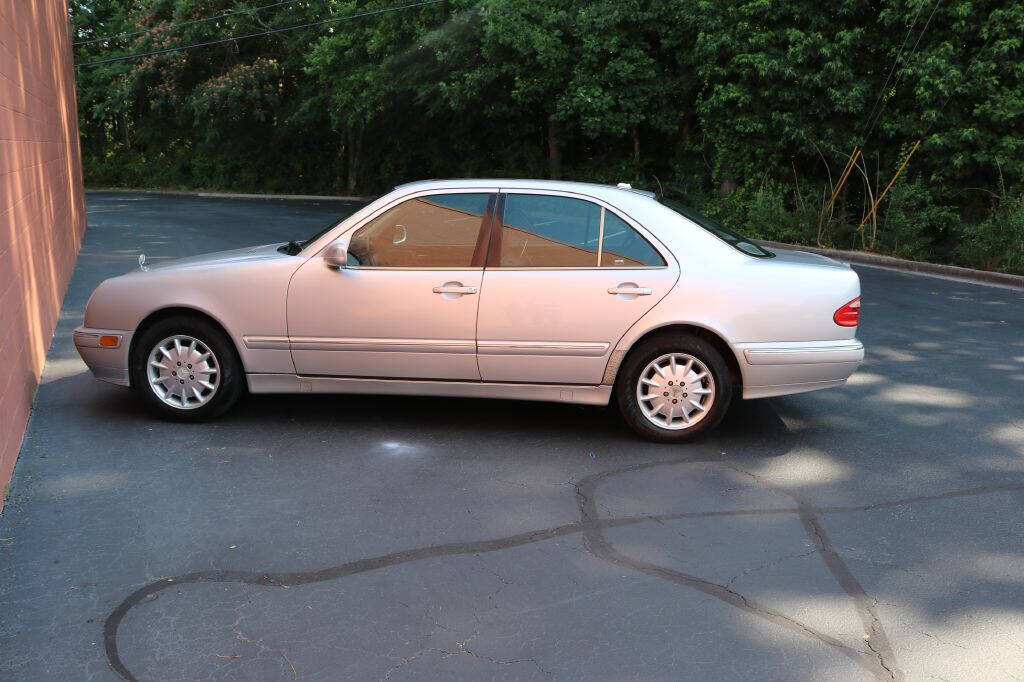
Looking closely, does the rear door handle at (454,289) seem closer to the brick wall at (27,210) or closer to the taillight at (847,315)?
the taillight at (847,315)

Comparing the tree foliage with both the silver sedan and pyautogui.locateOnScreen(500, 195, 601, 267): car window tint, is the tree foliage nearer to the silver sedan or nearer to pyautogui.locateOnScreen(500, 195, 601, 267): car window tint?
the silver sedan

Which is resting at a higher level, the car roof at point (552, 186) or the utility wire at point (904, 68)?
the utility wire at point (904, 68)

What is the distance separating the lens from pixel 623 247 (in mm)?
6141

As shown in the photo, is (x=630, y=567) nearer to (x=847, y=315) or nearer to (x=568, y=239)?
(x=568, y=239)

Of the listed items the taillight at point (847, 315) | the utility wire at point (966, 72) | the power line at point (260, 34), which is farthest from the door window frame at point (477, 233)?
the power line at point (260, 34)

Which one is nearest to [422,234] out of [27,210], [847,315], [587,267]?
[587,267]

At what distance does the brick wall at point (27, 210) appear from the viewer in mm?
5977

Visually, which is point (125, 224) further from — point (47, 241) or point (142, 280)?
point (142, 280)

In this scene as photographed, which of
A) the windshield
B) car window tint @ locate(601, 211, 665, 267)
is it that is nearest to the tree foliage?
the windshield

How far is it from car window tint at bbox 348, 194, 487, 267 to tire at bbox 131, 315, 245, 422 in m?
1.04

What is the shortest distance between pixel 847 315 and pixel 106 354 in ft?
15.4

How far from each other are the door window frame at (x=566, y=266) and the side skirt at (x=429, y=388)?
74 cm

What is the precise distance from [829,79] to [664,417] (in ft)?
56.2

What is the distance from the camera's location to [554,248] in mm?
6129
